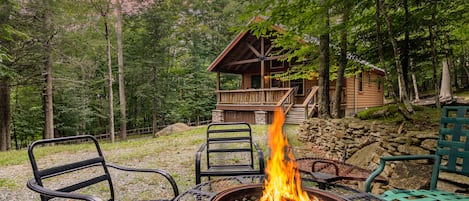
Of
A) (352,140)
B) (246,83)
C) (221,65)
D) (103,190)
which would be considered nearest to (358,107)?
(246,83)

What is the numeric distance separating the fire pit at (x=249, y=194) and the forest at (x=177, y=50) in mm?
3067

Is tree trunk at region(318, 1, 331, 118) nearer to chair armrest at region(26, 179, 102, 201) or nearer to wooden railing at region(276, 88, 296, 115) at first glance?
wooden railing at region(276, 88, 296, 115)

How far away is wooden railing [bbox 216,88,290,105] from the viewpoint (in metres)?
11.1

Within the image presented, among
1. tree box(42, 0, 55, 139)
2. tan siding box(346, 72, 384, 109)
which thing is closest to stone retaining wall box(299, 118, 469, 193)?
tan siding box(346, 72, 384, 109)

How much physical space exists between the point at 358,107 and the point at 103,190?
1410 centimetres

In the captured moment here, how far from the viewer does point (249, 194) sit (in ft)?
5.50

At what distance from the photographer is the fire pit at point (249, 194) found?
5.05 feet

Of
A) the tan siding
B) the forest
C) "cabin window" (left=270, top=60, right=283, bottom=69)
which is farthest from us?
"cabin window" (left=270, top=60, right=283, bottom=69)

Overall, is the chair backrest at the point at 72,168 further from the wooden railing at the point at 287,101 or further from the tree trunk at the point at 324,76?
the wooden railing at the point at 287,101

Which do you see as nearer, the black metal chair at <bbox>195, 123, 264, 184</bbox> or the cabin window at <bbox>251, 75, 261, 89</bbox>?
the black metal chair at <bbox>195, 123, 264, 184</bbox>

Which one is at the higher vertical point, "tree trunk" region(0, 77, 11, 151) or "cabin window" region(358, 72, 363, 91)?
"cabin window" region(358, 72, 363, 91)

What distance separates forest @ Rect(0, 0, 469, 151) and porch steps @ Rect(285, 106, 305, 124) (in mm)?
1567

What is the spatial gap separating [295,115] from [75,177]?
25.9 ft

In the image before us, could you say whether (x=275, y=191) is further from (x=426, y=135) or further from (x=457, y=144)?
(x=426, y=135)
